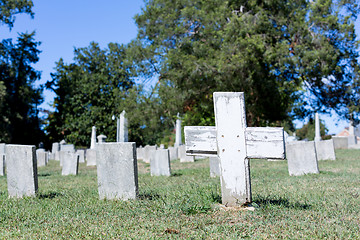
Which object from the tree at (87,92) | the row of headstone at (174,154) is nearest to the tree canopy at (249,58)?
the row of headstone at (174,154)

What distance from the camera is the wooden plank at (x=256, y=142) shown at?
15.5ft

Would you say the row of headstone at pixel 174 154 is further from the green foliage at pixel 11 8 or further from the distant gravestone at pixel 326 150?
the green foliage at pixel 11 8

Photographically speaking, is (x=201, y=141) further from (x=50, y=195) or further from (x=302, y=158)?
(x=302, y=158)

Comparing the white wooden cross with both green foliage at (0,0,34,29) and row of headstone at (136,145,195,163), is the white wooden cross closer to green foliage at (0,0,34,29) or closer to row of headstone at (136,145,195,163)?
row of headstone at (136,145,195,163)

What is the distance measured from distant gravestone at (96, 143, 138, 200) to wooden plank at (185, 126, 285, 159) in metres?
1.40

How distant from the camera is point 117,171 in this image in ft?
19.9

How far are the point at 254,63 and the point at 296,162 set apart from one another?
1171 centimetres

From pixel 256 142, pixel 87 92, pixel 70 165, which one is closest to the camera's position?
pixel 256 142

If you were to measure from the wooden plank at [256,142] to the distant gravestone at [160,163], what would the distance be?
6182mm

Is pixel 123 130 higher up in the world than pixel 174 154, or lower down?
higher up

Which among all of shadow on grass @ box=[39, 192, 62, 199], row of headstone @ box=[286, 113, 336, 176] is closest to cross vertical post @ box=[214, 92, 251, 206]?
shadow on grass @ box=[39, 192, 62, 199]

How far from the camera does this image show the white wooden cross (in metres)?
4.76

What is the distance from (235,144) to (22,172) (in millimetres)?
4090

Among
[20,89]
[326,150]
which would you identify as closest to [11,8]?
[20,89]
